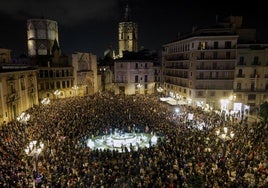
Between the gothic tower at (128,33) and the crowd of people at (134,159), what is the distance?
73633 millimetres

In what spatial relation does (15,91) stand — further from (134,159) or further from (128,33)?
(128,33)

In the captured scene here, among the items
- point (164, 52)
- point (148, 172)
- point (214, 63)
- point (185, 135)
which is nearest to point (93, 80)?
point (164, 52)

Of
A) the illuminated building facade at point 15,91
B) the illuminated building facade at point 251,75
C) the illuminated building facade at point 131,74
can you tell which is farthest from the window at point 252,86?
the illuminated building facade at point 15,91

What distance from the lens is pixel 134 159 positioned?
17.3m

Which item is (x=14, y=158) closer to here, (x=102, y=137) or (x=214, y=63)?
(x=102, y=137)

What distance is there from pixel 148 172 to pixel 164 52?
4757 cm

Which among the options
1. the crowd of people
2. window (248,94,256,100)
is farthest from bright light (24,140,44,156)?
window (248,94,256,100)

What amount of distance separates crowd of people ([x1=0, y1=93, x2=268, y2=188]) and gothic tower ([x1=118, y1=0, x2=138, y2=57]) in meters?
Result: 73.6

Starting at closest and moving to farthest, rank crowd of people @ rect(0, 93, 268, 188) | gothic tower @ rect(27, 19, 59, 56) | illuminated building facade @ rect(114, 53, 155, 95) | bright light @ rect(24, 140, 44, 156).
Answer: crowd of people @ rect(0, 93, 268, 188), bright light @ rect(24, 140, 44, 156), illuminated building facade @ rect(114, 53, 155, 95), gothic tower @ rect(27, 19, 59, 56)

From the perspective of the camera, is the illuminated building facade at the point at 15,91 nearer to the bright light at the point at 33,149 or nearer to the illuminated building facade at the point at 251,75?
the bright light at the point at 33,149

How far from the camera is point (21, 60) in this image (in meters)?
53.7

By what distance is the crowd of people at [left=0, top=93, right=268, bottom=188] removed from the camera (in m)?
13.7

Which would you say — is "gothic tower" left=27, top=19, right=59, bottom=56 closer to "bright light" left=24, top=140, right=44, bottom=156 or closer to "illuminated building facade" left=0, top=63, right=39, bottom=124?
"illuminated building facade" left=0, top=63, right=39, bottom=124

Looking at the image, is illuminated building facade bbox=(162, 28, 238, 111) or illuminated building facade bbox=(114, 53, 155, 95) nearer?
illuminated building facade bbox=(162, 28, 238, 111)
